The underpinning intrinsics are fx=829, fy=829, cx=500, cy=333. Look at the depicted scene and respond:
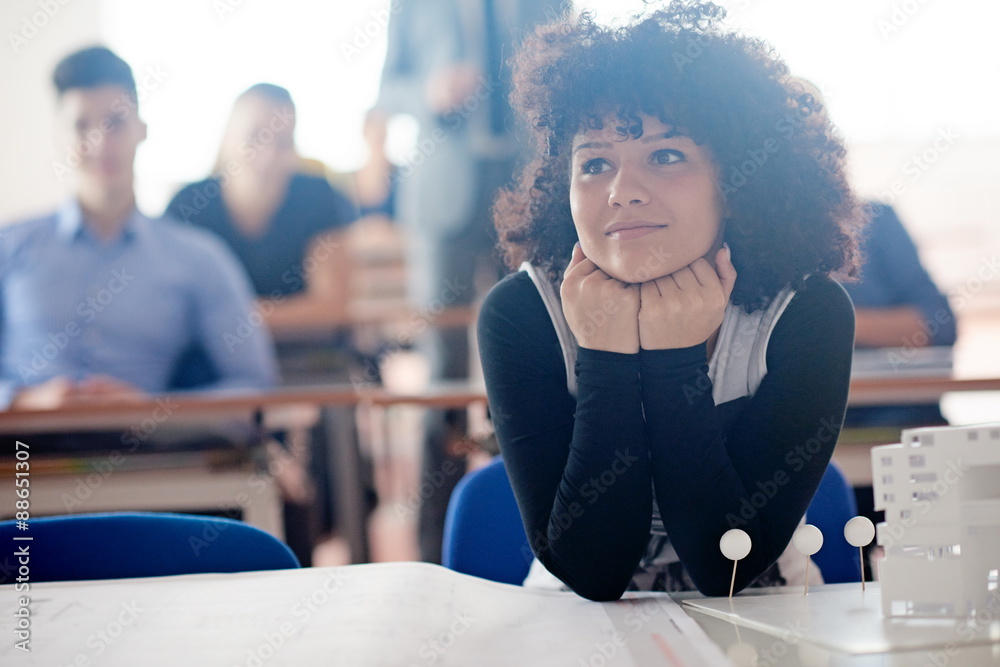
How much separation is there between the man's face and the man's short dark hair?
16 mm

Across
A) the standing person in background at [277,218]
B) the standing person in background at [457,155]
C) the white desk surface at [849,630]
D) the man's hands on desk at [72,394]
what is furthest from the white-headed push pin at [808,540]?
the standing person in background at [277,218]

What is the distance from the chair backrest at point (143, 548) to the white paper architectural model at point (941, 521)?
616 millimetres

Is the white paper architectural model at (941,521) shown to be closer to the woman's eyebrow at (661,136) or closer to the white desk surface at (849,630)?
the white desk surface at (849,630)

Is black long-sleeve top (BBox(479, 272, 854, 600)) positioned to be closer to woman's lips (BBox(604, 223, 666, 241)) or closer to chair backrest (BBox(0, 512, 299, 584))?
woman's lips (BBox(604, 223, 666, 241))

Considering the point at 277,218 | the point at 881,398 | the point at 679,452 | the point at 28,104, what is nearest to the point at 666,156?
the point at 679,452

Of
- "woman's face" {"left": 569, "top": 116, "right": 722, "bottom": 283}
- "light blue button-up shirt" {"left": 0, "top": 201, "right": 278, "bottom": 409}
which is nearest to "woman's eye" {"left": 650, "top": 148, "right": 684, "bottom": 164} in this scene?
"woman's face" {"left": 569, "top": 116, "right": 722, "bottom": 283}

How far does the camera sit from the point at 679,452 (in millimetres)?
807

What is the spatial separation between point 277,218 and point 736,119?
8.62 ft

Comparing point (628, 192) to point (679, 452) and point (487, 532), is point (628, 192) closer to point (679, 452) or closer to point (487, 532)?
point (679, 452)

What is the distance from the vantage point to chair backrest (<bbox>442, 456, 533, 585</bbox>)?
1075mm

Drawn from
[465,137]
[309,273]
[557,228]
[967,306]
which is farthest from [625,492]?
[967,306]

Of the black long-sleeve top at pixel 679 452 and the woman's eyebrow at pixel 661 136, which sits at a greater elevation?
the woman's eyebrow at pixel 661 136

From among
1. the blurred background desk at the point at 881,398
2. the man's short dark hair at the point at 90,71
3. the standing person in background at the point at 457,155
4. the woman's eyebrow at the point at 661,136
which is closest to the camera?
the woman's eyebrow at the point at 661,136

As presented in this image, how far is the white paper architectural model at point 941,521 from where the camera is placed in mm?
620
